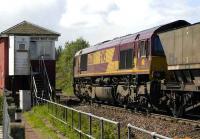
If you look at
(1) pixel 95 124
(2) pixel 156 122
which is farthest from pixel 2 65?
(1) pixel 95 124

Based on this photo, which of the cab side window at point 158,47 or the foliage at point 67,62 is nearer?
the cab side window at point 158,47

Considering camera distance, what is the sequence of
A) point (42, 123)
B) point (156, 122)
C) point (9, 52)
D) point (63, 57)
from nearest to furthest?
1. point (156, 122)
2. point (42, 123)
3. point (9, 52)
4. point (63, 57)

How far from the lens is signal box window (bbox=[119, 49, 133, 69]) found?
27.3 meters

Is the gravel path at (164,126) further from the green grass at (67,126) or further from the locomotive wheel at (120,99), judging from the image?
the locomotive wheel at (120,99)

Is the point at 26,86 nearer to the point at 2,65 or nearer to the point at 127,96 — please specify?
the point at 2,65

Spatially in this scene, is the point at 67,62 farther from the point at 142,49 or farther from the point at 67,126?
the point at 67,126

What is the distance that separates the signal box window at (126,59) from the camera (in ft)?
89.5

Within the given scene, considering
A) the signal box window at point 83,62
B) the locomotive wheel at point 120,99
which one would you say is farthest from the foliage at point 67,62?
the locomotive wheel at point 120,99

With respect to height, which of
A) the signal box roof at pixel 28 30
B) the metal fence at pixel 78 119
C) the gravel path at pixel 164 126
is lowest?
the gravel path at pixel 164 126

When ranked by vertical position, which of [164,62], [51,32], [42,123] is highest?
[51,32]

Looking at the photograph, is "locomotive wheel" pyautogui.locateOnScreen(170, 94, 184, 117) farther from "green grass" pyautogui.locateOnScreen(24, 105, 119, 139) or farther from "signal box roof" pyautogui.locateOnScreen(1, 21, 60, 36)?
"signal box roof" pyautogui.locateOnScreen(1, 21, 60, 36)

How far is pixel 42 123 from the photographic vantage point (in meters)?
21.9

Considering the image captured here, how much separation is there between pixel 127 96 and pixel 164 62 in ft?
11.4

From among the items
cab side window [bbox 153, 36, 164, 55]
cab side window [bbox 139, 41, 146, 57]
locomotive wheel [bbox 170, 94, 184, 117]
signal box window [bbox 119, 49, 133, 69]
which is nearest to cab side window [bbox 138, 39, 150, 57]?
cab side window [bbox 139, 41, 146, 57]
